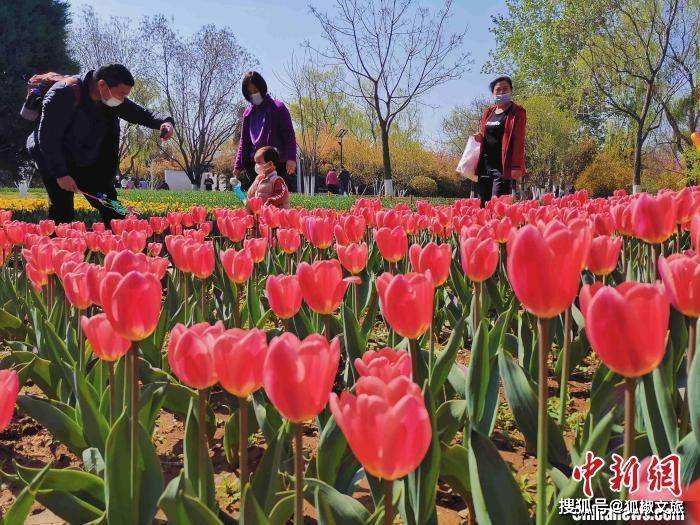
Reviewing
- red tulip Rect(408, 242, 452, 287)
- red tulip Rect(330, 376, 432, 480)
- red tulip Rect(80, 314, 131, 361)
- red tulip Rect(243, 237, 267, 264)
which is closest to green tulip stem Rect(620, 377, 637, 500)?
red tulip Rect(330, 376, 432, 480)

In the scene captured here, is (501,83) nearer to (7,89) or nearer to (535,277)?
(535,277)

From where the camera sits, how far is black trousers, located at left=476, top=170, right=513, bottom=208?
6352 millimetres

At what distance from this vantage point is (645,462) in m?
0.91

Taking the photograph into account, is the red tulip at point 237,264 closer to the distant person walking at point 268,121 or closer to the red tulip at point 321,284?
the red tulip at point 321,284

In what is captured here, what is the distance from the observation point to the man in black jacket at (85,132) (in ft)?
16.0

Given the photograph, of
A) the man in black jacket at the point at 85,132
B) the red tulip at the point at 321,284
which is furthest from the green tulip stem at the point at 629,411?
the man in black jacket at the point at 85,132

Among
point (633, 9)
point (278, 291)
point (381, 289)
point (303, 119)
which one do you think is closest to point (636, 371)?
→ point (381, 289)

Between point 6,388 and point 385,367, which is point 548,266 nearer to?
point 385,367

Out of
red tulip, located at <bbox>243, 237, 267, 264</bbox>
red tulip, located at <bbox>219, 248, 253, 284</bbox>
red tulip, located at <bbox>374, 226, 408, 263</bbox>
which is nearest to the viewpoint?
red tulip, located at <bbox>219, 248, 253, 284</bbox>

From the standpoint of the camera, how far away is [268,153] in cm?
571

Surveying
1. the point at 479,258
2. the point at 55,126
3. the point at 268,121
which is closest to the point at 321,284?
the point at 479,258

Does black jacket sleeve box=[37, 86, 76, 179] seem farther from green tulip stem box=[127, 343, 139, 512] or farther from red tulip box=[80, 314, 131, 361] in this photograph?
green tulip stem box=[127, 343, 139, 512]

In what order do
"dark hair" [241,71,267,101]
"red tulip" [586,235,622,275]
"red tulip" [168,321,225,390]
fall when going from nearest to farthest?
1. "red tulip" [168,321,225,390]
2. "red tulip" [586,235,622,275]
3. "dark hair" [241,71,267,101]

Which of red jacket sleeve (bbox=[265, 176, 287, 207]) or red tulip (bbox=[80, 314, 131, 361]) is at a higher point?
red jacket sleeve (bbox=[265, 176, 287, 207])
